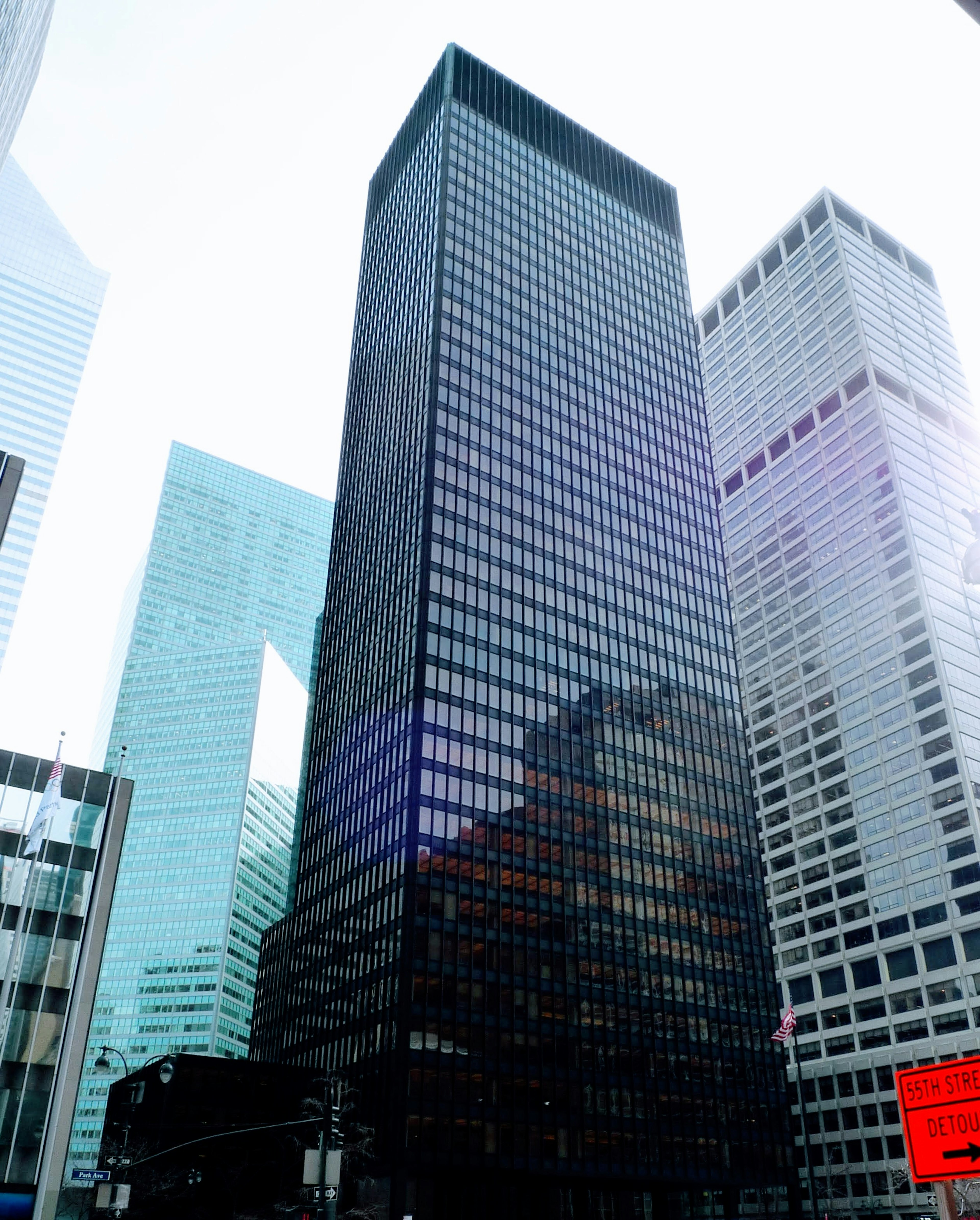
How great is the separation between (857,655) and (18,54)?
11515 cm

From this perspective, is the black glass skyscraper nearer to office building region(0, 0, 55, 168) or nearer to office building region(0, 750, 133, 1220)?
office building region(0, 750, 133, 1220)

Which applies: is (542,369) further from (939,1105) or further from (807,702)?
(939,1105)

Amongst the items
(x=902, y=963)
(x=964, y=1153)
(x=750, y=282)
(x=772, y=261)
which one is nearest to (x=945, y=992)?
(x=902, y=963)

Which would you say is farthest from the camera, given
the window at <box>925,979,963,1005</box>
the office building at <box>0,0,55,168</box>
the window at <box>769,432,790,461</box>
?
the window at <box>769,432,790,461</box>

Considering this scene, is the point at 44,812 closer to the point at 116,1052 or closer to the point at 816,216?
the point at 116,1052

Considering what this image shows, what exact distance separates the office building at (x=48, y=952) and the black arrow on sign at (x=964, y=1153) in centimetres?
4328

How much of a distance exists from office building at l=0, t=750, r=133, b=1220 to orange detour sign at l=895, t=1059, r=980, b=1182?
1685 inches

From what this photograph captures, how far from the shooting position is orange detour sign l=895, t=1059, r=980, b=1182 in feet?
35.0

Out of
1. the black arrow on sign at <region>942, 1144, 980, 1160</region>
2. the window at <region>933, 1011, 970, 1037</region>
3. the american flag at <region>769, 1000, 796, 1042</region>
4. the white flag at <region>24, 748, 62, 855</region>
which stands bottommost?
the black arrow on sign at <region>942, 1144, 980, 1160</region>

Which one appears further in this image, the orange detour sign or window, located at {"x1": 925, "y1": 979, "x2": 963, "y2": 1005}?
window, located at {"x1": 925, "y1": 979, "x2": 963, "y2": 1005}

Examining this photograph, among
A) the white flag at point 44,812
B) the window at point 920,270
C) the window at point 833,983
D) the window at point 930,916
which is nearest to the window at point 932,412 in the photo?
the window at point 920,270

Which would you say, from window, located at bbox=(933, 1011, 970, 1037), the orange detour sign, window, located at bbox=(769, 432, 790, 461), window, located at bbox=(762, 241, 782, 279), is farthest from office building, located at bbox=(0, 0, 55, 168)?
window, located at bbox=(762, 241, 782, 279)

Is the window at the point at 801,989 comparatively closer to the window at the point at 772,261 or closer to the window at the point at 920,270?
the window at the point at 772,261

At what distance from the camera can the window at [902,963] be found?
11762 centimetres
